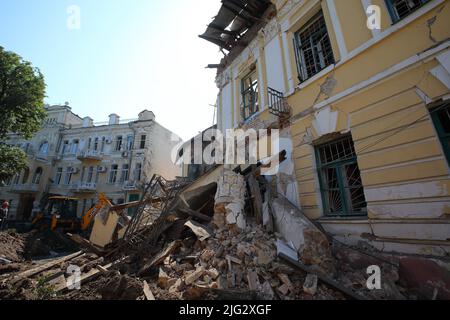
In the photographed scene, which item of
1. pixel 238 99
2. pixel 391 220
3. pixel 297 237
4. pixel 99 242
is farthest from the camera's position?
pixel 238 99

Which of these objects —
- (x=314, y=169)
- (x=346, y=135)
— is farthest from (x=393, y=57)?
(x=314, y=169)

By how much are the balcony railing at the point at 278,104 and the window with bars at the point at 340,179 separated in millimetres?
1529

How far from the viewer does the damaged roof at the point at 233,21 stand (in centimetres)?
807

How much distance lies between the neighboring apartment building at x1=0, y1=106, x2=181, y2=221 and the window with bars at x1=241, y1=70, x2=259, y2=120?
16.5m

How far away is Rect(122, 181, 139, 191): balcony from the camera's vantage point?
70.2 ft

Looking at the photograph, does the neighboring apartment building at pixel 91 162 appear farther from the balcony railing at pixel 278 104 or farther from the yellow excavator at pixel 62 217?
the balcony railing at pixel 278 104

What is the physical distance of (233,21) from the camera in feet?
30.2

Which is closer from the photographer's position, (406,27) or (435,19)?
(435,19)

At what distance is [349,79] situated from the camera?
4734mm

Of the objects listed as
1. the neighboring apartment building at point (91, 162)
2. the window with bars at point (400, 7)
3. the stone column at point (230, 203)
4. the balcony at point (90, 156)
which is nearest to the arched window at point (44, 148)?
the neighboring apartment building at point (91, 162)

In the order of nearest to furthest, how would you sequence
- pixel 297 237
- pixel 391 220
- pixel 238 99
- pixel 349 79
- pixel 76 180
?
pixel 391 220 < pixel 297 237 < pixel 349 79 < pixel 238 99 < pixel 76 180

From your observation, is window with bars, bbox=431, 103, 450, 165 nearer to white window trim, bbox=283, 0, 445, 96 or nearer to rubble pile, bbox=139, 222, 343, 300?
white window trim, bbox=283, 0, 445, 96

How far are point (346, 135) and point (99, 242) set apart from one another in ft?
27.9

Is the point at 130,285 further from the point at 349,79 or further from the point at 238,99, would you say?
the point at 238,99
